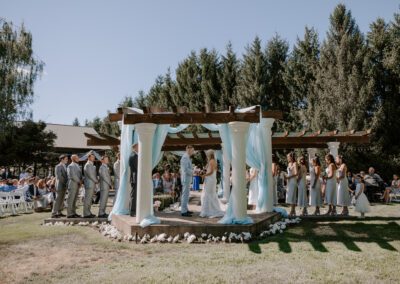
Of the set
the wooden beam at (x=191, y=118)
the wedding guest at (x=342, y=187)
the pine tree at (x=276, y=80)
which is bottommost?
the wedding guest at (x=342, y=187)

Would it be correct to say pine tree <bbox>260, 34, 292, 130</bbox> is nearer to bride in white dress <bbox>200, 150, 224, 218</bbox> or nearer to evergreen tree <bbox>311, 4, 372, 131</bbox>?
evergreen tree <bbox>311, 4, 372, 131</bbox>

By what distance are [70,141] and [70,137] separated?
4.23 feet

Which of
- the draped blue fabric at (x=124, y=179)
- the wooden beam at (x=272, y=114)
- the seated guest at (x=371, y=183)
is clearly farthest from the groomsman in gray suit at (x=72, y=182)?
the seated guest at (x=371, y=183)

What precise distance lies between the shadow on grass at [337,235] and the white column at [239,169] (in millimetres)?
894

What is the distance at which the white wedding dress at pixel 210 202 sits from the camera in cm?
775

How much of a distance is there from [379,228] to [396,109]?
14.5 meters

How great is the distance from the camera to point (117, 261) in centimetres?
498

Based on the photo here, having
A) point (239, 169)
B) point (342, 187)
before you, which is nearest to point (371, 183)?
point (342, 187)

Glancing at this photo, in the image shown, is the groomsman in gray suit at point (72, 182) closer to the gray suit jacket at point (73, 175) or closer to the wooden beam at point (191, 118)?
the gray suit jacket at point (73, 175)

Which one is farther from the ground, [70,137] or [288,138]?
[70,137]

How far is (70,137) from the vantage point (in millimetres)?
38719

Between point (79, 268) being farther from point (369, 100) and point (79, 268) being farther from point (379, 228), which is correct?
point (369, 100)

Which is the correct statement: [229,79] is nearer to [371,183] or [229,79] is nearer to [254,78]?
[254,78]

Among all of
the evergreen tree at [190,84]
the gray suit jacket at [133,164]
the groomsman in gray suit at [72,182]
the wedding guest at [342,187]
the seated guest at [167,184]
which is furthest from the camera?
the evergreen tree at [190,84]
